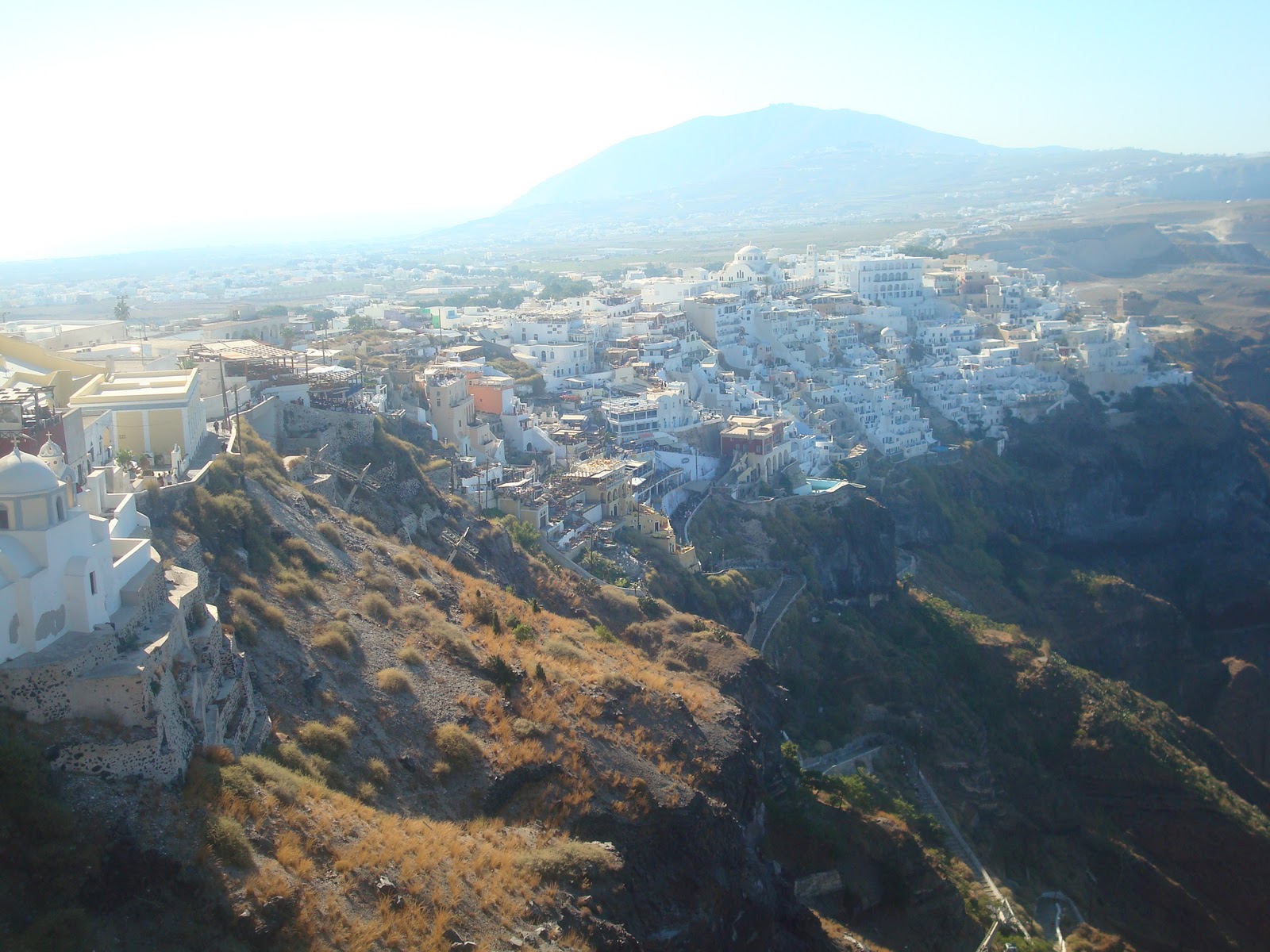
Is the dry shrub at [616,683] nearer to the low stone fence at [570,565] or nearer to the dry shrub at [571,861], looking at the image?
the dry shrub at [571,861]

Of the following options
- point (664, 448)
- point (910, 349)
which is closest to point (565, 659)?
point (664, 448)

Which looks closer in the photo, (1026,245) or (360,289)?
(360,289)

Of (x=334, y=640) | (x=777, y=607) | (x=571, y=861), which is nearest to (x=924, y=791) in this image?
(x=777, y=607)

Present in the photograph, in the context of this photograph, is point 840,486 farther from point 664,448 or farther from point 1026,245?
point 1026,245

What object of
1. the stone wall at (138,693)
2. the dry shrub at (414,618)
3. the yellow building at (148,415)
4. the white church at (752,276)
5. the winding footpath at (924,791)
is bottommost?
the winding footpath at (924,791)

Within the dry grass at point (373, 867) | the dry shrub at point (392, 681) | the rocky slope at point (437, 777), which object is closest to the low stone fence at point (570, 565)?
the rocky slope at point (437, 777)

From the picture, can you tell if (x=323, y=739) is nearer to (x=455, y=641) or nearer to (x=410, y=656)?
(x=410, y=656)
